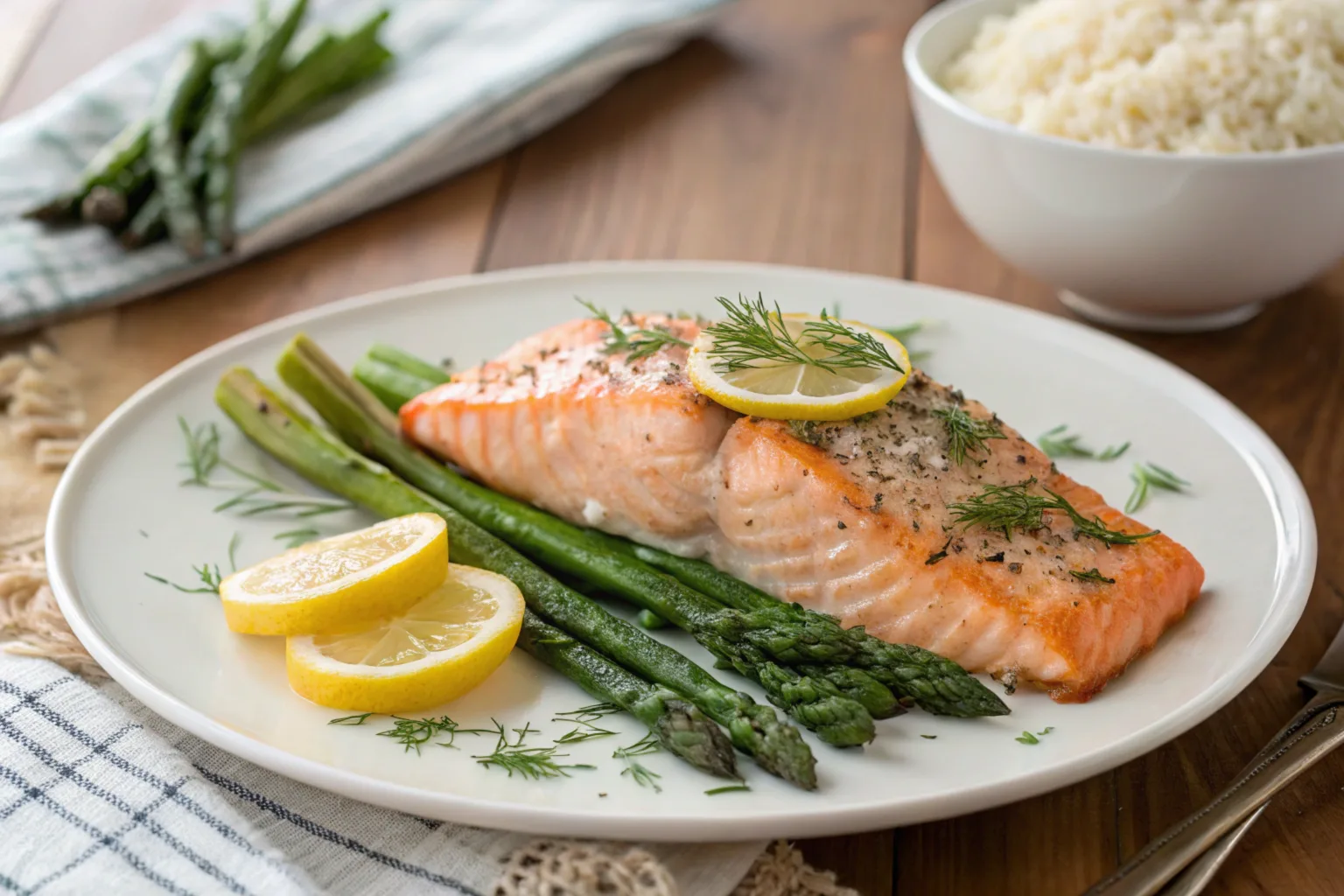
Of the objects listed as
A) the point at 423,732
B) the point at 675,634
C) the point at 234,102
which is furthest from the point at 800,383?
the point at 234,102

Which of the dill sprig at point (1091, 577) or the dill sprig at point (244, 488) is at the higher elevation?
the dill sprig at point (244, 488)

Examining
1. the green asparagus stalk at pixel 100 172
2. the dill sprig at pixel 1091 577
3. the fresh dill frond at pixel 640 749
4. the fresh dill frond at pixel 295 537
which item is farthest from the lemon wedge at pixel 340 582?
the green asparagus stalk at pixel 100 172

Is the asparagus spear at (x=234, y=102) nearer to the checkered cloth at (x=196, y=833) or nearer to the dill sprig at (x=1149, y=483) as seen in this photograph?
the checkered cloth at (x=196, y=833)

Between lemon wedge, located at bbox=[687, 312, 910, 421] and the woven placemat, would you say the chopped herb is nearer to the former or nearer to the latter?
the woven placemat

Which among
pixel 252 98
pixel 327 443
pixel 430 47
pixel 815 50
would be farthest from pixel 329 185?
pixel 815 50

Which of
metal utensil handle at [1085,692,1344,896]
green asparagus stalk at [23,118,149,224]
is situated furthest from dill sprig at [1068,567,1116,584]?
green asparagus stalk at [23,118,149,224]

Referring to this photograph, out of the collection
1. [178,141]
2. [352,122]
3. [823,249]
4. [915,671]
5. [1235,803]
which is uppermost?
[178,141]

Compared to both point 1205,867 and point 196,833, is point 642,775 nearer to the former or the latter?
point 196,833
